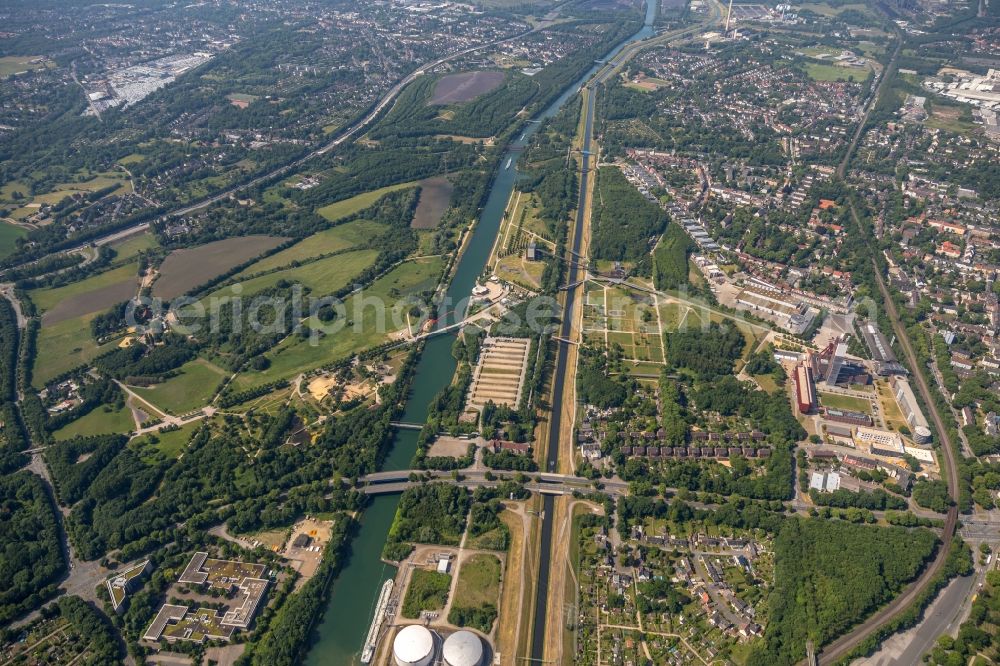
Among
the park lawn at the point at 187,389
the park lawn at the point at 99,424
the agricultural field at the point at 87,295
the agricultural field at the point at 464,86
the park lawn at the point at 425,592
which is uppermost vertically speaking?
the agricultural field at the point at 464,86

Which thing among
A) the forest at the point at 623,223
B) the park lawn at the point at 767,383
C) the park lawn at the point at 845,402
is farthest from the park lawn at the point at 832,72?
the park lawn at the point at 767,383

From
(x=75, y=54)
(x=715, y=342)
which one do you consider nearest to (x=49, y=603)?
(x=715, y=342)

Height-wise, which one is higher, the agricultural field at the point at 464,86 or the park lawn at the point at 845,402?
the agricultural field at the point at 464,86

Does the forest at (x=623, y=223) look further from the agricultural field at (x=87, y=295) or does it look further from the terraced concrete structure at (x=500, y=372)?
the agricultural field at (x=87, y=295)

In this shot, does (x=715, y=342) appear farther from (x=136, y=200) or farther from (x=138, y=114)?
(x=138, y=114)

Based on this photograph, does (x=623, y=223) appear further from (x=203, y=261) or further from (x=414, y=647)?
(x=414, y=647)
